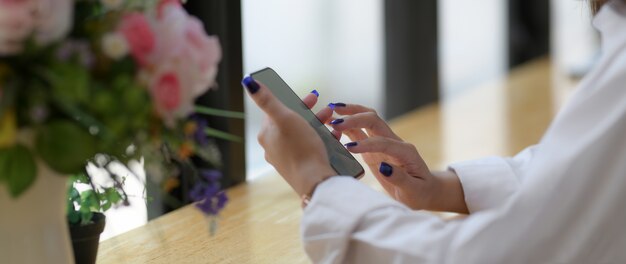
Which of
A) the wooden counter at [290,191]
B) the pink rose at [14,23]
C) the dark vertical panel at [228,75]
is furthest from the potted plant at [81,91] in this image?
the dark vertical panel at [228,75]

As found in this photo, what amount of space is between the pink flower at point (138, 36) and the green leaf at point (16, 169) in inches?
4.5

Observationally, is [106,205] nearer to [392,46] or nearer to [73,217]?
[73,217]

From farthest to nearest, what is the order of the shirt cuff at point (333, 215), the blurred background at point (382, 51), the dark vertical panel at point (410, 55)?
the dark vertical panel at point (410, 55), the blurred background at point (382, 51), the shirt cuff at point (333, 215)

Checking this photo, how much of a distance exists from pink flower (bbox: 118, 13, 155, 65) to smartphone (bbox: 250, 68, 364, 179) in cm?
36

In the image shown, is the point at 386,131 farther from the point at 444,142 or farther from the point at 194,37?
the point at 444,142

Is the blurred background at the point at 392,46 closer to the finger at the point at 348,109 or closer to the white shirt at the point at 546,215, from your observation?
the finger at the point at 348,109

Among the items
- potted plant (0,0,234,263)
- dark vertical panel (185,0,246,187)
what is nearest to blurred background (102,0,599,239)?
dark vertical panel (185,0,246,187)

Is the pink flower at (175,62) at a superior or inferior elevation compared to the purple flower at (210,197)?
superior

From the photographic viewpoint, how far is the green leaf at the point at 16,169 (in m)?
0.77

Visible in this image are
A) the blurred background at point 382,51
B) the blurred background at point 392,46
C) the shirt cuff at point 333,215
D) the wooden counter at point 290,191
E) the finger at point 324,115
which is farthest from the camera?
the blurred background at point 392,46

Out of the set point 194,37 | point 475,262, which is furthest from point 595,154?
point 194,37

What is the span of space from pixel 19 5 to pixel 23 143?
115mm

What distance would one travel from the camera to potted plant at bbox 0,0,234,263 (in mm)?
745

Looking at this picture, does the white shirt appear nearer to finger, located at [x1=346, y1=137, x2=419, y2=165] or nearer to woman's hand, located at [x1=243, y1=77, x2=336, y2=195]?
woman's hand, located at [x1=243, y1=77, x2=336, y2=195]
